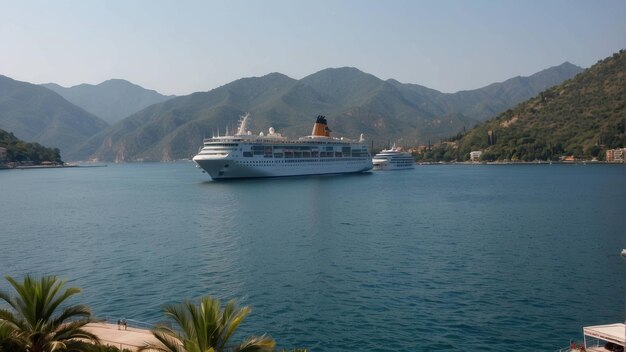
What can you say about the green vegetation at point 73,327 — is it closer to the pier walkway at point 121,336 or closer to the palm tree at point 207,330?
the palm tree at point 207,330

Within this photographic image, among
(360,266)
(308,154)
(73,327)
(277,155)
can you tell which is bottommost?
(360,266)

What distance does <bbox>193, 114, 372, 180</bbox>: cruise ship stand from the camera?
8906cm

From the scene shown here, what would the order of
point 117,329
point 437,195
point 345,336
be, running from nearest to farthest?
point 117,329 → point 345,336 → point 437,195

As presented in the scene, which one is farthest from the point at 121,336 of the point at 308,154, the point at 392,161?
the point at 392,161

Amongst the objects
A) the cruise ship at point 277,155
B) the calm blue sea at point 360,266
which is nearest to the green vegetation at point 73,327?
the calm blue sea at point 360,266

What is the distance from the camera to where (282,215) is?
49.9m

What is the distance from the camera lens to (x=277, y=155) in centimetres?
9950

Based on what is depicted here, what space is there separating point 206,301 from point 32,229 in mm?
41431

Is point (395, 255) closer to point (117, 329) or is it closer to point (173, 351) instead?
point (117, 329)

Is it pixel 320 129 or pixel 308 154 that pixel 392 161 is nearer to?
pixel 320 129

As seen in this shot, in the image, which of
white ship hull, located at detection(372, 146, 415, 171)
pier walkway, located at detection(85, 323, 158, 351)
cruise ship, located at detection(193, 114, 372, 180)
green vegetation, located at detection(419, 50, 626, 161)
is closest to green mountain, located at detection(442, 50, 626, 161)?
green vegetation, located at detection(419, 50, 626, 161)

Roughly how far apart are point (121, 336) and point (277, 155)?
3379 inches

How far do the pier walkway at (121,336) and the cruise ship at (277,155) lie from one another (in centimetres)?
7326

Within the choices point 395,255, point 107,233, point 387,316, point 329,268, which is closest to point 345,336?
point 387,316
